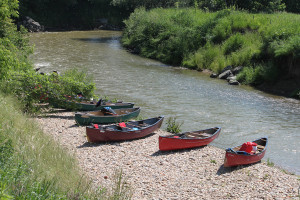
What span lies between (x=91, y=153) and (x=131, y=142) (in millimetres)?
1977

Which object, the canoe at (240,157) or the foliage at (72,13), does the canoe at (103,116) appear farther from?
the foliage at (72,13)

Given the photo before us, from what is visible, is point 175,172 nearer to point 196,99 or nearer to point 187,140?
point 187,140

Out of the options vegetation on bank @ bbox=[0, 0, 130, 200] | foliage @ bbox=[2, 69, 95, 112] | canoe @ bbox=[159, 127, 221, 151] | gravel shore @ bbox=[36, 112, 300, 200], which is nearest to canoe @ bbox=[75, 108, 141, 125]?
gravel shore @ bbox=[36, 112, 300, 200]

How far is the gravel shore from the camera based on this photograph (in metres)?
9.76

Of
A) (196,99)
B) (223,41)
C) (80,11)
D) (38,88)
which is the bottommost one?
(196,99)

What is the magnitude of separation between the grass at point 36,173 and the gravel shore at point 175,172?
1.88 meters

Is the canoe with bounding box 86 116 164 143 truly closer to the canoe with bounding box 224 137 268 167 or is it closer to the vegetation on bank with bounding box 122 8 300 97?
the canoe with bounding box 224 137 268 167

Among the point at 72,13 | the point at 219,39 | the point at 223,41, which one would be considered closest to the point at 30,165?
the point at 223,41

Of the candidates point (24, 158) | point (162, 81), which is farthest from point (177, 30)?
point (24, 158)

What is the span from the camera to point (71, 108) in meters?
17.0

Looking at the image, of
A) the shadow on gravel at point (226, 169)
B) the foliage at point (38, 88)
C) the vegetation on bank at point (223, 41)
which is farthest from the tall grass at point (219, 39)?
the shadow on gravel at point (226, 169)

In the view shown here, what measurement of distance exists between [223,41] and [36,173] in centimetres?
2625

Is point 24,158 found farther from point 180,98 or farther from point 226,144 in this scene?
point 180,98

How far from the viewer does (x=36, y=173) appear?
258 inches
